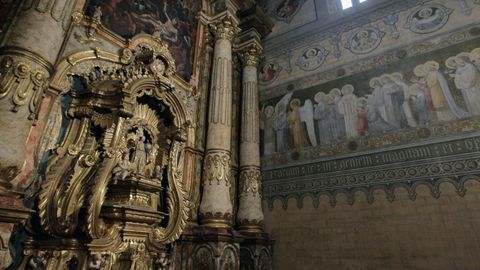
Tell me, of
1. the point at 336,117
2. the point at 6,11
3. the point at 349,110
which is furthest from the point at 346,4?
the point at 6,11

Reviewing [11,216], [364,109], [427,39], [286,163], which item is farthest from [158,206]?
[427,39]

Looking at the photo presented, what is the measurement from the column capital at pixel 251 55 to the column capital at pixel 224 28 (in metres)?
0.55

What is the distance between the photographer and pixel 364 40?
19.5 feet

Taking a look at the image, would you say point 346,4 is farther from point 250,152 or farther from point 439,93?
point 250,152

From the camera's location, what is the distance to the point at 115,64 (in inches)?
164

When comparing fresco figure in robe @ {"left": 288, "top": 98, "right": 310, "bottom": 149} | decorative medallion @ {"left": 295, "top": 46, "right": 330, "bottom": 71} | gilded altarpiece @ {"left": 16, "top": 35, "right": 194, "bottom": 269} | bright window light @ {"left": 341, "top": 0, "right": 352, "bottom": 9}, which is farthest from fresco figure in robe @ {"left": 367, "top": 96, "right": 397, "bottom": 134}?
gilded altarpiece @ {"left": 16, "top": 35, "right": 194, "bottom": 269}

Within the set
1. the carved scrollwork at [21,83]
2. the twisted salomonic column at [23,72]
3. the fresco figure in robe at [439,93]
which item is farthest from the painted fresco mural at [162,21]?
the fresco figure in robe at [439,93]

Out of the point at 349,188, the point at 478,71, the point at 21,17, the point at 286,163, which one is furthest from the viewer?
the point at 286,163

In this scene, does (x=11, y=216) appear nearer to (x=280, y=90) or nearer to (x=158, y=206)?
(x=158, y=206)

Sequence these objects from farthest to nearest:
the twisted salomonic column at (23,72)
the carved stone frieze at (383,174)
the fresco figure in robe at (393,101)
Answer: the fresco figure in robe at (393,101), the carved stone frieze at (383,174), the twisted salomonic column at (23,72)

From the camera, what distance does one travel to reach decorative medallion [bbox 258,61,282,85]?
6.95 m

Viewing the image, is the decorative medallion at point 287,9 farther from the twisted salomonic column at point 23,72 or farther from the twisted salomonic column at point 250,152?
the twisted salomonic column at point 23,72

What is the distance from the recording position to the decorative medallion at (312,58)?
6.35 meters

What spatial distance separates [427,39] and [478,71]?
103 centimetres
